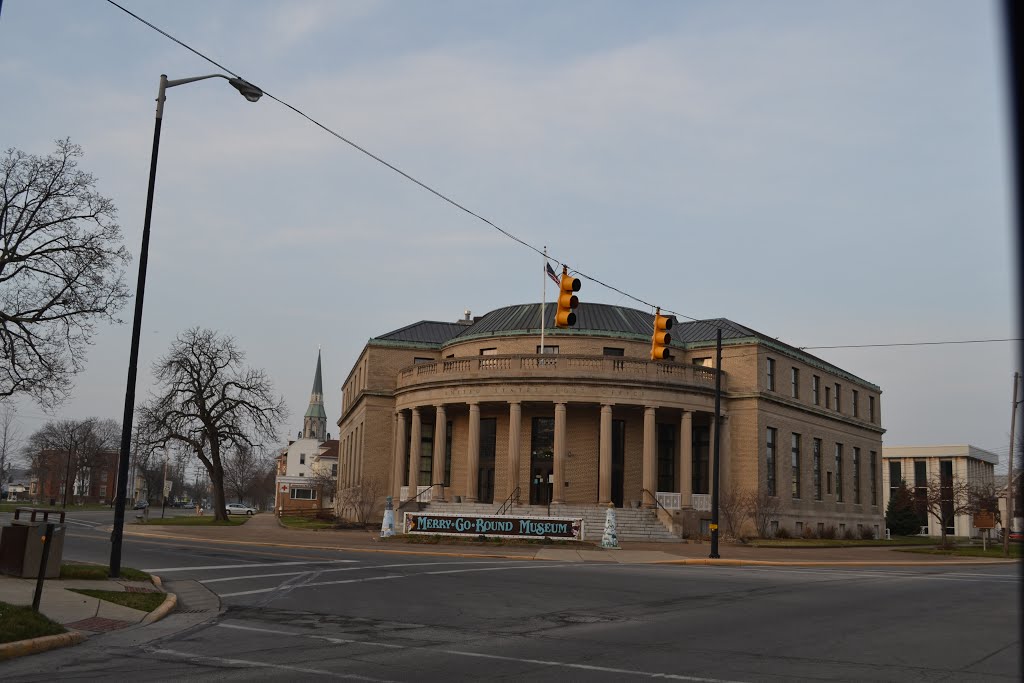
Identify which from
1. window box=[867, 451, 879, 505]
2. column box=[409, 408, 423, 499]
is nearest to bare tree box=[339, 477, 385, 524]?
column box=[409, 408, 423, 499]

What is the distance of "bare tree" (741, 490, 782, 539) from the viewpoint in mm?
48281

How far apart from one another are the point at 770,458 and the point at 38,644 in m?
48.5

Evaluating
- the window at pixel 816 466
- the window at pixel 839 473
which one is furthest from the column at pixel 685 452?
the window at pixel 839 473

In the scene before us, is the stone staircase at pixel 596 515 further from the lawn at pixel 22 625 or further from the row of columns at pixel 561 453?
the lawn at pixel 22 625

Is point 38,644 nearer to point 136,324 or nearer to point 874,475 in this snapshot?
point 136,324

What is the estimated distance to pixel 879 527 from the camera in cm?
6781

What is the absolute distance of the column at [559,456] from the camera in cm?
4503

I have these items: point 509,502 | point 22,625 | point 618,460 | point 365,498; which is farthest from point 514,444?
point 22,625

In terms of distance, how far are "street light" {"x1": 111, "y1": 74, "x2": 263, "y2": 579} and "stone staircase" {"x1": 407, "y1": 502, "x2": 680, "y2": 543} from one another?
25172 millimetres

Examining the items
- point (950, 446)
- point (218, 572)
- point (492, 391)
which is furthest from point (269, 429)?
point (950, 446)

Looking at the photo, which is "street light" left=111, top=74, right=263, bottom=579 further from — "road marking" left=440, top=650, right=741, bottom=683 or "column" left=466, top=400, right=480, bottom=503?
"column" left=466, top=400, right=480, bottom=503

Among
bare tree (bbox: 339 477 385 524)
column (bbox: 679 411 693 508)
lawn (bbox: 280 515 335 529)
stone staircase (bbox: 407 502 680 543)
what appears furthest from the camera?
Result: bare tree (bbox: 339 477 385 524)

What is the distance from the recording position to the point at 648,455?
47.3 meters

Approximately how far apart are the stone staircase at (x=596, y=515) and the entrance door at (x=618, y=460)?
627cm
